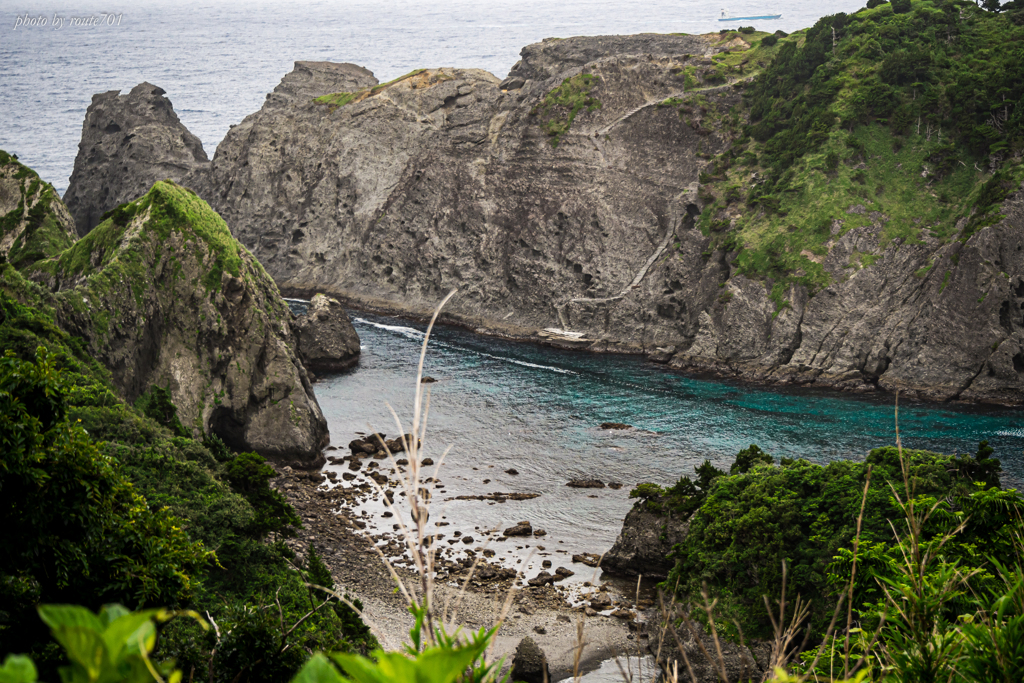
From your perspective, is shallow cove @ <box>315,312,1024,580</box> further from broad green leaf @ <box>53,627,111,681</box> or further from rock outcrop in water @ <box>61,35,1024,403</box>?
broad green leaf @ <box>53,627,111,681</box>

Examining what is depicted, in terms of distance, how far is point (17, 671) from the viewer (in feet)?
8.04

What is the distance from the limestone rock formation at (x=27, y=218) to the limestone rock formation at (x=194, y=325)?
6302 mm

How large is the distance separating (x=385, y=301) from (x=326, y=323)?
92.6 ft

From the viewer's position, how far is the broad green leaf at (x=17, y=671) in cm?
241

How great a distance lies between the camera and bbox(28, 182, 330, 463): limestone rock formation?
61.6m

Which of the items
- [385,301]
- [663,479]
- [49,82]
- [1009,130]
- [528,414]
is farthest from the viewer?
[49,82]

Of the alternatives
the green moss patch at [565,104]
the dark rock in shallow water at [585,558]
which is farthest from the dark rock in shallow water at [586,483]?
the green moss patch at [565,104]

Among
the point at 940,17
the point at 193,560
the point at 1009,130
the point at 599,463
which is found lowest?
the point at 599,463

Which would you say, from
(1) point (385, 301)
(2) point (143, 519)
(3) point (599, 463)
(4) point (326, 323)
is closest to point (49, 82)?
(1) point (385, 301)

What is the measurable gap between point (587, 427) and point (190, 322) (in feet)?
116

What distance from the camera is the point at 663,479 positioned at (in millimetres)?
59656

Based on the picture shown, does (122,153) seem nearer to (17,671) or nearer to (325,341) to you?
(325,341)

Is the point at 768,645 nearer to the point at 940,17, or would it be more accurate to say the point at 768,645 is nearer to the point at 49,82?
the point at 940,17

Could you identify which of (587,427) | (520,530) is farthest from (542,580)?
(587,427)
